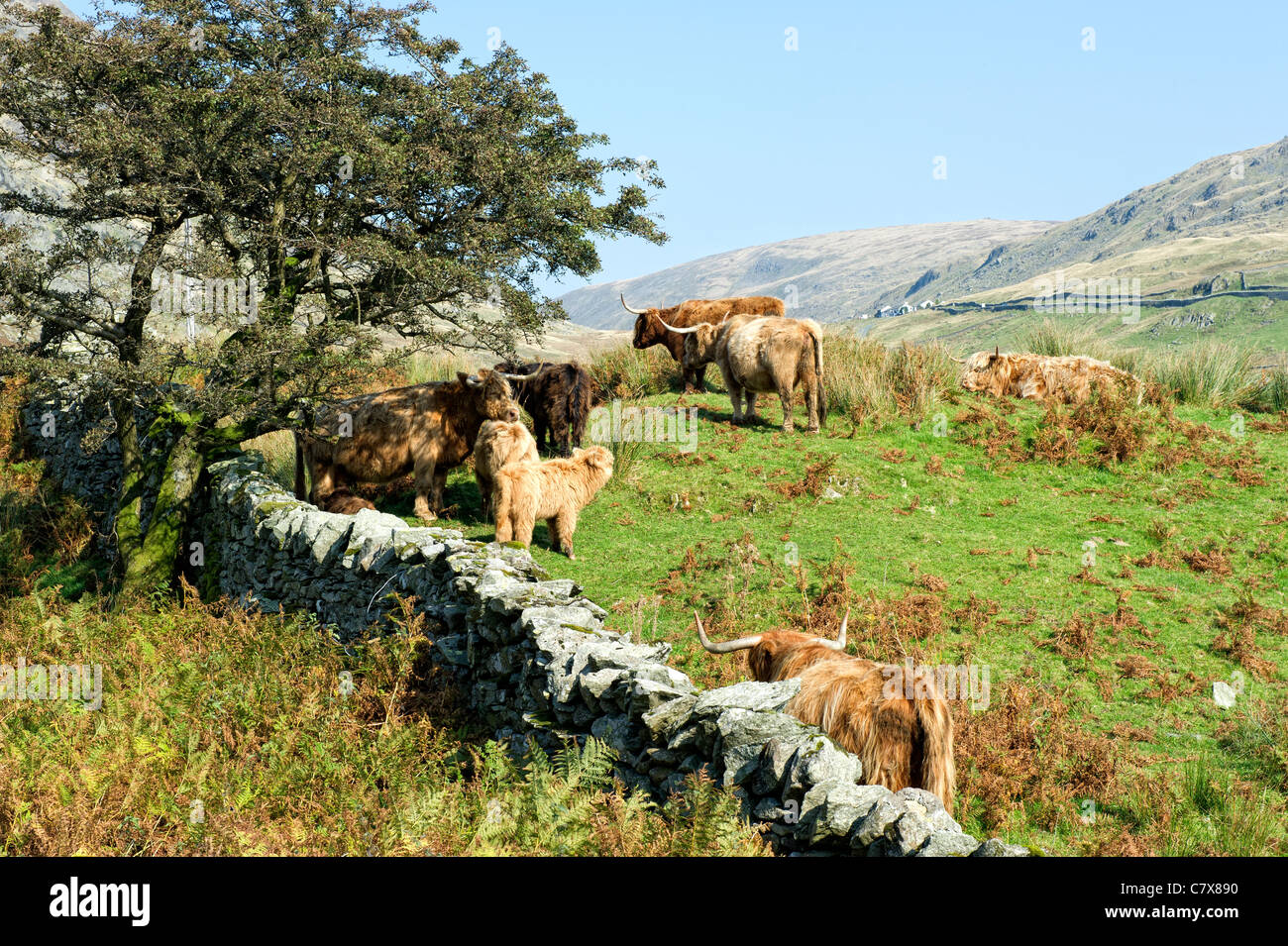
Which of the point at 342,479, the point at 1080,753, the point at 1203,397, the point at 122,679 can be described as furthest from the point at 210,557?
the point at 1203,397

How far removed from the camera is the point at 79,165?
1060cm

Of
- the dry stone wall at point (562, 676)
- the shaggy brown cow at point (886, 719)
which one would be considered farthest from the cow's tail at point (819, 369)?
the shaggy brown cow at point (886, 719)

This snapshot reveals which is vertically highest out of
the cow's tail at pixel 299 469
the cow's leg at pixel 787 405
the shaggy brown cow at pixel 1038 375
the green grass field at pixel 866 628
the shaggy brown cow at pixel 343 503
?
the shaggy brown cow at pixel 1038 375

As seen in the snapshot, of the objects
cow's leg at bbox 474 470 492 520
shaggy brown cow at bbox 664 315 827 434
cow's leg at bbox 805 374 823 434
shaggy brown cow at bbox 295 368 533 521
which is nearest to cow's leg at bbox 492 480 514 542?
cow's leg at bbox 474 470 492 520

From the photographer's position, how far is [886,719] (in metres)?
5.07

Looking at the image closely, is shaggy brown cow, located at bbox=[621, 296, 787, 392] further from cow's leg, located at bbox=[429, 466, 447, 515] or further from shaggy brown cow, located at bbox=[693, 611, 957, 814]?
shaggy brown cow, located at bbox=[693, 611, 957, 814]

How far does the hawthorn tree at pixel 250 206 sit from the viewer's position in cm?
1084

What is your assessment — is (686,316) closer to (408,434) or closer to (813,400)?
(813,400)

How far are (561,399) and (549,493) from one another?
3261 mm

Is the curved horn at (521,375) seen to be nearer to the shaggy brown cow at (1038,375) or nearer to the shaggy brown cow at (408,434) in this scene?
the shaggy brown cow at (408,434)

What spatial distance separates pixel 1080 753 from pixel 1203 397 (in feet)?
37.6

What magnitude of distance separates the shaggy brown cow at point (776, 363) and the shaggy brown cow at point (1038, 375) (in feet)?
10.5

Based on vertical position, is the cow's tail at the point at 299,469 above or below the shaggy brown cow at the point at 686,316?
below
